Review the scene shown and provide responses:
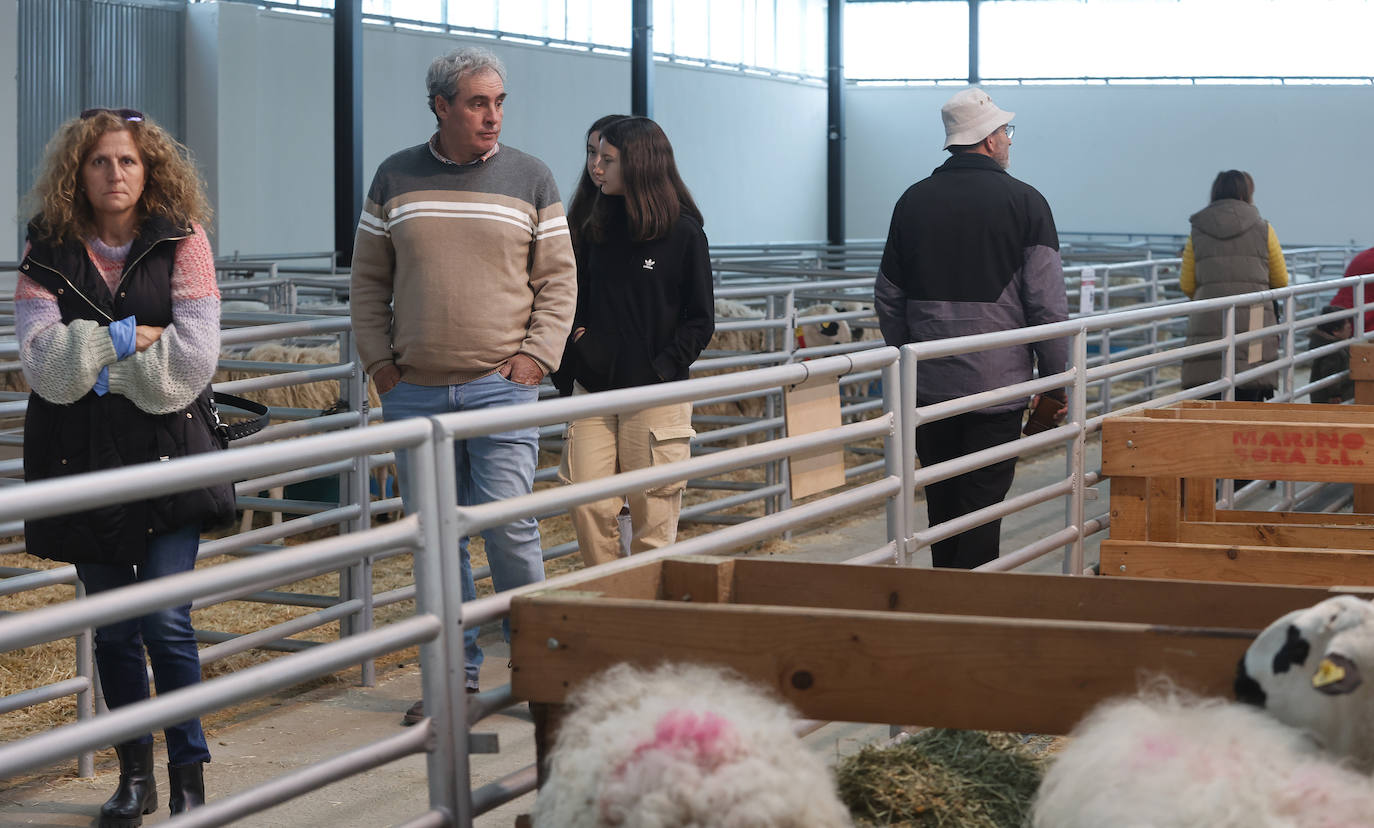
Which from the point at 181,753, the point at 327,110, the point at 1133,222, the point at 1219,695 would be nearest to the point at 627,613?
the point at 1219,695

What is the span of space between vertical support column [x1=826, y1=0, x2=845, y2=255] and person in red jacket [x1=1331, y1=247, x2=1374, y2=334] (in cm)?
1525


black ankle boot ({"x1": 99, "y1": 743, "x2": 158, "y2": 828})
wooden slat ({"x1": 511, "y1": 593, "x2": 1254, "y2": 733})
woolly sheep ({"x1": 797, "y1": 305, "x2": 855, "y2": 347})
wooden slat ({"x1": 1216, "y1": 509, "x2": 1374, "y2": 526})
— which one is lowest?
black ankle boot ({"x1": 99, "y1": 743, "x2": 158, "y2": 828})

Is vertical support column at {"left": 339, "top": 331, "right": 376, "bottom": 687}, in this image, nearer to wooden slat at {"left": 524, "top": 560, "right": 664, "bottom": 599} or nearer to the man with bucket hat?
the man with bucket hat

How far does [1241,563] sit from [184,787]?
2453mm

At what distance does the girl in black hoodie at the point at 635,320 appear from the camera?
3.75 metres

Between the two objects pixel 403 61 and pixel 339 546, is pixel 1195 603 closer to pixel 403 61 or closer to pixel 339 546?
pixel 339 546

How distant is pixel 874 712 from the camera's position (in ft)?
6.75

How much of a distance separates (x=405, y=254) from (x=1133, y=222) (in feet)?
71.0

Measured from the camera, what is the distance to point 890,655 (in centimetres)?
204

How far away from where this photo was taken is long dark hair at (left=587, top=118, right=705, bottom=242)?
3754 millimetres

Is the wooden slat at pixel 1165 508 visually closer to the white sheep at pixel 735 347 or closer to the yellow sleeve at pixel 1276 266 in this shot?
the yellow sleeve at pixel 1276 266

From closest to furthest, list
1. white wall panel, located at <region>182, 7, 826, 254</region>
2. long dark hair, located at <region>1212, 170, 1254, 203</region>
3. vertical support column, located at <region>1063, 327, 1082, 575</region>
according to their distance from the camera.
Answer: vertical support column, located at <region>1063, 327, 1082, 575</region>, long dark hair, located at <region>1212, 170, 1254, 203</region>, white wall panel, located at <region>182, 7, 826, 254</region>

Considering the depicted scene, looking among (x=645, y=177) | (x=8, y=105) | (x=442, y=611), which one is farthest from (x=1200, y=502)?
(x=8, y=105)

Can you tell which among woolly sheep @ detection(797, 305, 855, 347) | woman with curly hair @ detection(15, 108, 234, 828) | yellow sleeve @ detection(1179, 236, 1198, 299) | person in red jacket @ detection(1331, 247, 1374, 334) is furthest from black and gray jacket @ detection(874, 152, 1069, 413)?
woolly sheep @ detection(797, 305, 855, 347)
